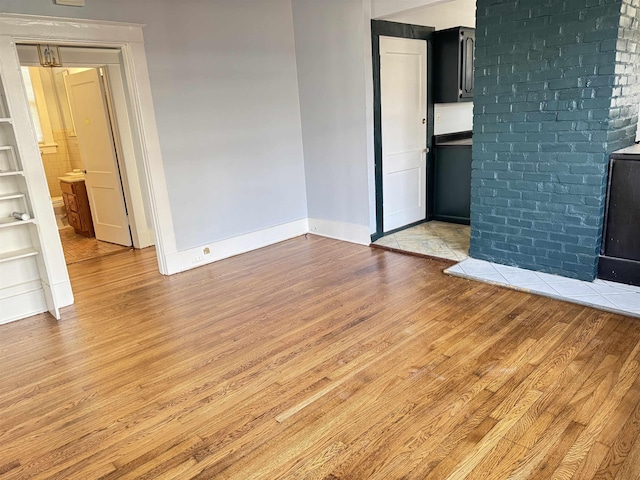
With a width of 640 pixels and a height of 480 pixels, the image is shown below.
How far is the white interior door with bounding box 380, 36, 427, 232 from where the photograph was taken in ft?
15.8

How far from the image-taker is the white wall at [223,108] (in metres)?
4.20

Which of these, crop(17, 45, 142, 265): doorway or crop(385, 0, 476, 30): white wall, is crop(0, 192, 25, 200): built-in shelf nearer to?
crop(17, 45, 142, 265): doorway

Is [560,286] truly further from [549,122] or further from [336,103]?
[336,103]

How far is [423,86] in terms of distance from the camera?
5207mm

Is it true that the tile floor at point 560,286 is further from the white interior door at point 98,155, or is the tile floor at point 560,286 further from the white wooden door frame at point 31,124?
the white interior door at point 98,155

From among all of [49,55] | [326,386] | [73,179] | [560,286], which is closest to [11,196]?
[49,55]

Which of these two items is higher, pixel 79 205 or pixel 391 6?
pixel 391 6

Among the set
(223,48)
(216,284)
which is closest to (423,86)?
(223,48)

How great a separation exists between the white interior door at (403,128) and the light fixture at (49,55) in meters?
3.02

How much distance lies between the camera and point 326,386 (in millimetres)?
2520

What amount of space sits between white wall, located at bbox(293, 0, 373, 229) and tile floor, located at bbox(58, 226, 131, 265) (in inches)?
99.5

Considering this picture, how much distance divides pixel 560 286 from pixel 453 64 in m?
2.84

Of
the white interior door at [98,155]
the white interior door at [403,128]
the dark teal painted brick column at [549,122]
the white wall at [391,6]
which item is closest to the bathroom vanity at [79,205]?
the white interior door at [98,155]

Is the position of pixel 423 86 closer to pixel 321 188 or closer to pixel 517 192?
pixel 321 188
